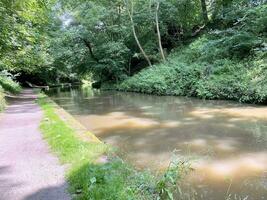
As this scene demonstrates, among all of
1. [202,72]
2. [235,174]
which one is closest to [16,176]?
[235,174]

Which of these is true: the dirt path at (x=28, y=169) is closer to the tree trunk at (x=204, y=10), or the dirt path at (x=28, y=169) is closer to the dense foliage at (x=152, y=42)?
the dense foliage at (x=152, y=42)

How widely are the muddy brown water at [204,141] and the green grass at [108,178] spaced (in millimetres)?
626

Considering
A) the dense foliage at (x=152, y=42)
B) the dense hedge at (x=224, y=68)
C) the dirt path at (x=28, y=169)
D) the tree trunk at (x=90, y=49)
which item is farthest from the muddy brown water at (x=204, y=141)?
the tree trunk at (x=90, y=49)

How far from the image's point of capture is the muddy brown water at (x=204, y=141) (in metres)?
5.10

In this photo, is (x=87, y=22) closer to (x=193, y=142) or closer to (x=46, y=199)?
(x=193, y=142)

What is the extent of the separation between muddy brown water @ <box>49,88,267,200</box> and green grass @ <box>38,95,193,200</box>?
0.63 meters

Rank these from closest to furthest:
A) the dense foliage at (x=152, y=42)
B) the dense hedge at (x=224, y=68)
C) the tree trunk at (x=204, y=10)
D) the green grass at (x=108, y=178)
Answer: the green grass at (x=108, y=178) → the dense hedge at (x=224, y=68) → the dense foliage at (x=152, y=42) → the tree trunk at (x=204, y=10)

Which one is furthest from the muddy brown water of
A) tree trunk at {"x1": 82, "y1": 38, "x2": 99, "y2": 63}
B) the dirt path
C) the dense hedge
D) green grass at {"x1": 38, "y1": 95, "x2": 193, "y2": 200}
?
tree trunk at {"x1": 82, "y1": 38, "x2": 99, "y2": 63}

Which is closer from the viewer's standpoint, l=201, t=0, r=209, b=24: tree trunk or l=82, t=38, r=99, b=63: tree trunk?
l=201, t=0, r=209, b=24: tree trunk

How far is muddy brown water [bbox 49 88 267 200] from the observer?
510 cm

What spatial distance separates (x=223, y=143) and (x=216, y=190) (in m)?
2.86

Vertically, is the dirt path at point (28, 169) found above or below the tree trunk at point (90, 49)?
below

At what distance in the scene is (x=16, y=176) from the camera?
506 cm

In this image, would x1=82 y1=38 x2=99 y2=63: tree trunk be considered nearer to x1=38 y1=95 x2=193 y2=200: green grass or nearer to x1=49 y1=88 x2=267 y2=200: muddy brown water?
x1=49 y1=88 x2=267 y2=200: muddy brown water
